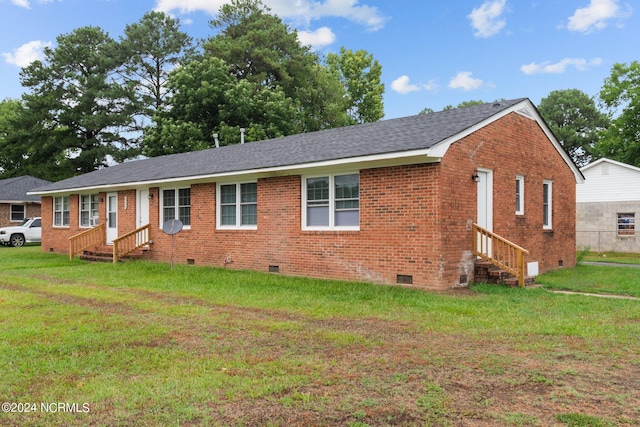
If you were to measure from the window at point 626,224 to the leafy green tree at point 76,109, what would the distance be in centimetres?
3341

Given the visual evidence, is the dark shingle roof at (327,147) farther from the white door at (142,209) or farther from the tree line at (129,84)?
the tree line at (129,84)

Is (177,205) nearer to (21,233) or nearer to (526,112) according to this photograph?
(526,112)

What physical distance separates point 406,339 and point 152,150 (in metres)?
30.8

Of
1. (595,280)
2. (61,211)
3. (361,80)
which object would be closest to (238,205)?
(595,280)

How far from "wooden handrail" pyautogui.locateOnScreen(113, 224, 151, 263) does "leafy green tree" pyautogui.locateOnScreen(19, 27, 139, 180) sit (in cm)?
2393

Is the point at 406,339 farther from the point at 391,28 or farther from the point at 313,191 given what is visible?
the point at 391,28

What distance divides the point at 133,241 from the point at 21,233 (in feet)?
48.9

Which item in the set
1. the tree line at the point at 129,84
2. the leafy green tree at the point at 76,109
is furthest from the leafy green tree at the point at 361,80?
the leafy green tree at the point at 76,109

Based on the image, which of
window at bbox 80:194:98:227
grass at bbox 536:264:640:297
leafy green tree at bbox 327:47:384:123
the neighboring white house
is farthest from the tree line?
grass at bbox 536:264:640:297

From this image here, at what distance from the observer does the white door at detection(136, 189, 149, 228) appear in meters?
17.9

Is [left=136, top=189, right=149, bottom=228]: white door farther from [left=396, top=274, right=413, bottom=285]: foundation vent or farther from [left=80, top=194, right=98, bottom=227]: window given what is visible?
[left=396, top=274, right=413, bottom=285]: foundation vent

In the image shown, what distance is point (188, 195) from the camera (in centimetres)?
1655

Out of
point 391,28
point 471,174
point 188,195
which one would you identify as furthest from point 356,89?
point 471,174

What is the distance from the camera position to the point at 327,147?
13609 mm
